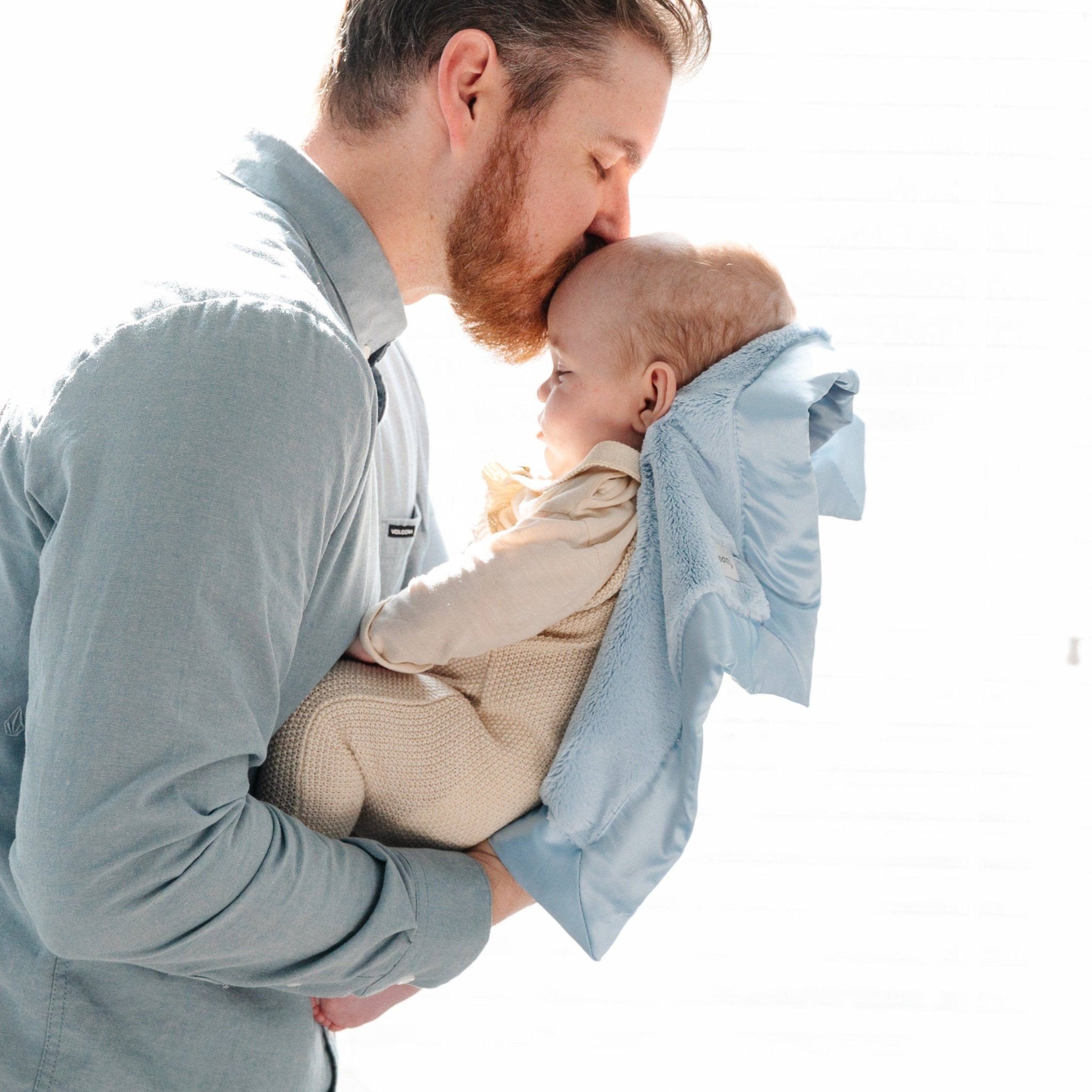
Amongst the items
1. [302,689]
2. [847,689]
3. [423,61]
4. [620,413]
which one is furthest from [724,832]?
[423,61]

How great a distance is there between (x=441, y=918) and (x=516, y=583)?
0.30 meters

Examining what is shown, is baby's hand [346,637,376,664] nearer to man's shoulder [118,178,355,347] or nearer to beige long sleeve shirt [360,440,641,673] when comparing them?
beige long sleeve shirt [360,440,641,673]

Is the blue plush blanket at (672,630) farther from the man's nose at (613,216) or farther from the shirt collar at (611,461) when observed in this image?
the man's nose at (613,216)

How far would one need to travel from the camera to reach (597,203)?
113cm

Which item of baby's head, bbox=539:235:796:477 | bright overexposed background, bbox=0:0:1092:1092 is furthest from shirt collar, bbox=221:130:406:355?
bright overexposed background, bbox=0:0:1092:1092

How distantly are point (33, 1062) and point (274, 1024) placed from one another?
0.20 meters

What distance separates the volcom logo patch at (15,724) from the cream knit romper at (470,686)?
0.67ft

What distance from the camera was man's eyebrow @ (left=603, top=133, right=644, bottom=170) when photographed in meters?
1.08

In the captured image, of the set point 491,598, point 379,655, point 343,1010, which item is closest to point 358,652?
point 379,655

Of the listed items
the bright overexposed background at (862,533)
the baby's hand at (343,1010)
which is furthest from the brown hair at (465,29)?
the baby's hand at (343,1010)

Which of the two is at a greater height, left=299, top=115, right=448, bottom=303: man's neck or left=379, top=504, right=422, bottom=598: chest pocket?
left=299, top=115, right=448, bottom=303: man's neck

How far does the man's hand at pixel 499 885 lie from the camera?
3.40 feet

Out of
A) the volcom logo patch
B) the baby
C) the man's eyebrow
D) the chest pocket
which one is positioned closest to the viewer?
the volcom logo patch

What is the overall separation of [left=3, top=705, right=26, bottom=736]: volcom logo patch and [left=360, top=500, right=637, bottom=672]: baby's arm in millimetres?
293
